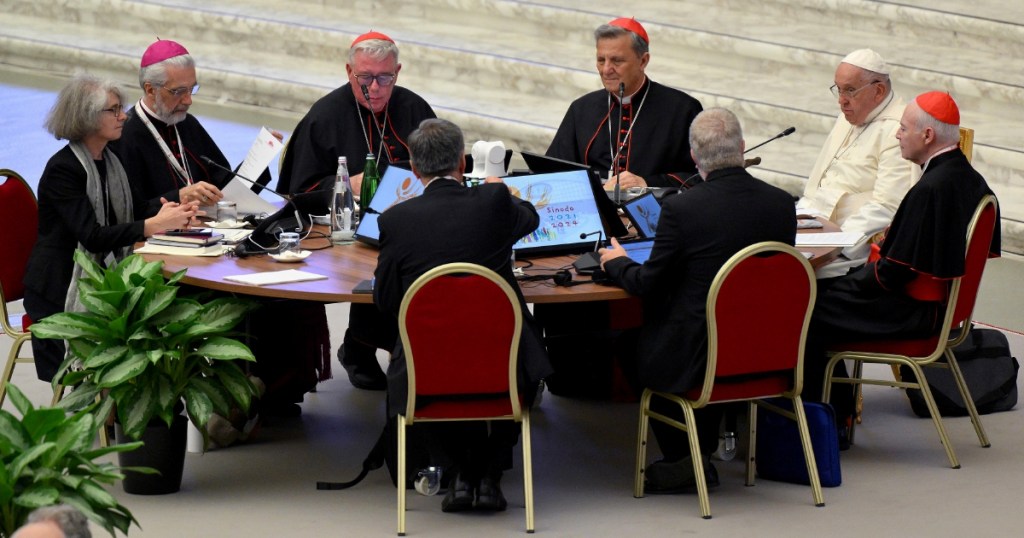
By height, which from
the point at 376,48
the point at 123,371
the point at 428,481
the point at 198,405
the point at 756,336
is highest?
the point at 376,48

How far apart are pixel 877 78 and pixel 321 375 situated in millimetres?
2186

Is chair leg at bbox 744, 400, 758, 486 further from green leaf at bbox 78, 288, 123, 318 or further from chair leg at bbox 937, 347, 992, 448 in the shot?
green leaf at bbox 78, 288, 123, 318

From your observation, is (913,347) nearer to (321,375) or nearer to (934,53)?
(321,375)

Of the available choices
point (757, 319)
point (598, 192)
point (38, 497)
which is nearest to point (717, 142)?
point (757, 319)

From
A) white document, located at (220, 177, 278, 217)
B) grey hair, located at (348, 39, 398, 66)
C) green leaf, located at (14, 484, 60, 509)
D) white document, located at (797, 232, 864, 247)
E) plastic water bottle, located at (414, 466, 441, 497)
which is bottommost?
plastic water bottle, located at (414, 466, 441, 497)

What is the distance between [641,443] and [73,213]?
71.4 inches

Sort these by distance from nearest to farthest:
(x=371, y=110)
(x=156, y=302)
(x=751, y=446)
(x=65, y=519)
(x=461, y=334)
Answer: (x=65, y=519), (x=461, y=334), (x=156, y=302), (x=751, y=446), (x=371, y=110)

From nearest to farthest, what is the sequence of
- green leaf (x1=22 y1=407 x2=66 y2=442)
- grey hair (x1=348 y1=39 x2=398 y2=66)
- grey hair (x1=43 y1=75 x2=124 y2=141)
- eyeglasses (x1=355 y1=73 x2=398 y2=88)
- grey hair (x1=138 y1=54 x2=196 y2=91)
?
1. green leaf (x1=22 y1=407 x2=66 y2=442)
2. grey hair (x1=43 y1=75 x2=124 y2=141)
3. grey hair (x1=138 y1=54 x2=196 y2=91)
4. grey hair (x1=348 y1=39 x2=398 y2=66)
5. eyeglasses (x1=355 y1=73 x2=398 y2=88)

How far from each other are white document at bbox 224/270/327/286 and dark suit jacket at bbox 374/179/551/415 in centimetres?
31

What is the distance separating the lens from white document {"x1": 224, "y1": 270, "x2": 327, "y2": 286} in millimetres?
4023

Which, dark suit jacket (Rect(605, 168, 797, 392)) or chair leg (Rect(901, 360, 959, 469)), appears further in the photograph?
chair leg (Rect(901, 360, 959, 469))

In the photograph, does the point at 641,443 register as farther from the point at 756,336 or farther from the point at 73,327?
the point at 73,327

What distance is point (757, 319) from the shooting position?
392 centimetres

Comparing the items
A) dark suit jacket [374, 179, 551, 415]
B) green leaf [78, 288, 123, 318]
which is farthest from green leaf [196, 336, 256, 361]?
dark suit jacket [374, 179, 551, 415]
